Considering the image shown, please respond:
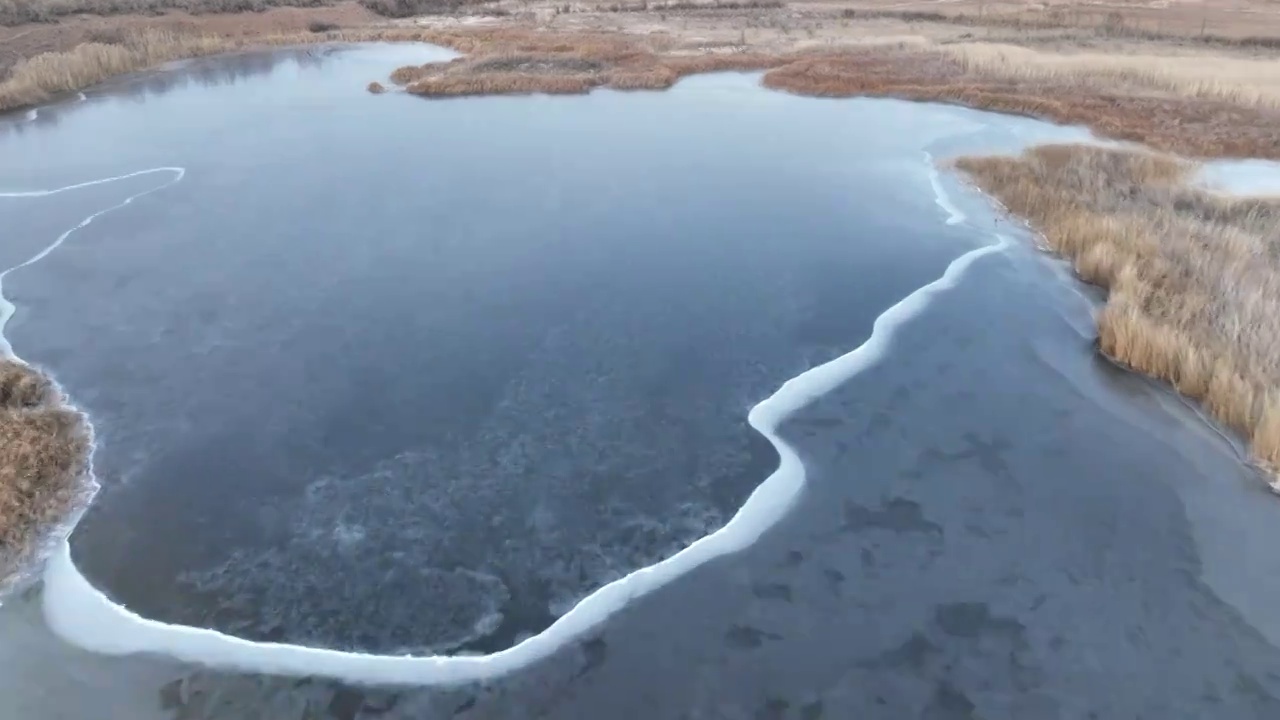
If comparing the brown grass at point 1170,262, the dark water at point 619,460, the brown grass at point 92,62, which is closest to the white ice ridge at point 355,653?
the dark water at point 619,460

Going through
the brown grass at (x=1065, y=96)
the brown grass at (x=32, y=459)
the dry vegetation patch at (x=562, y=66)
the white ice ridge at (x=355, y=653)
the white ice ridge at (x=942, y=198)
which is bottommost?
the white ice ridge at (x=355, y=653)

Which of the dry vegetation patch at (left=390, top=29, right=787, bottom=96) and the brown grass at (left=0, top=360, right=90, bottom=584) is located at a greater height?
the dry vegetation patch at (left=390, top=29, right=787, bottom=96)

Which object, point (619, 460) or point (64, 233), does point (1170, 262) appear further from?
point (64, 233)

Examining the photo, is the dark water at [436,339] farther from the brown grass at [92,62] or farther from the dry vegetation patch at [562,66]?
the dry vegetation patch at [562,66]

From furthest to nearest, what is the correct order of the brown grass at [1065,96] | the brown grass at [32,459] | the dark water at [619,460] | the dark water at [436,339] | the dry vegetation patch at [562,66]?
the dry vegetation patch at [562,66] → the brown grass at [1065,96] → the brown grass at [32,459] → the dark water at [436,339] → the dark water at [619,460]

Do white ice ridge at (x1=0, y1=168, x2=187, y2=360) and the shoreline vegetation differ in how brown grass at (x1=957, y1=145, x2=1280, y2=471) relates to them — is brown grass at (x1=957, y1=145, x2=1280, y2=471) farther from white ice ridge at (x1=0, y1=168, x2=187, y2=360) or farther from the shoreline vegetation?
white ice ridge at (x1=0, y1=168, x2=187, y2=360)

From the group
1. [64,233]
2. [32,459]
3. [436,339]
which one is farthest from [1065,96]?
[32,459]

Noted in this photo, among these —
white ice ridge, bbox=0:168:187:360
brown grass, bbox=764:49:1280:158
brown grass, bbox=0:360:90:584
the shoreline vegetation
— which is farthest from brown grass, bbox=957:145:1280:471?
white ice ridge, bbox=0:168:187:360
